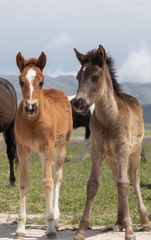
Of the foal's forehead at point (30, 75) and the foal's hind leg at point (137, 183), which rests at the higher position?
the foal's forehead at point (30, 75)

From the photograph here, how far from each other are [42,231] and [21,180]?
2.97 ft

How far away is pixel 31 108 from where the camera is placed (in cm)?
517

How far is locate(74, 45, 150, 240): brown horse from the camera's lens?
17.0 feet

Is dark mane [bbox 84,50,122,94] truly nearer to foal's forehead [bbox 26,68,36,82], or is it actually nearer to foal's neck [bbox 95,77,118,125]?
foal's neck [bbox 95,77,118,125]

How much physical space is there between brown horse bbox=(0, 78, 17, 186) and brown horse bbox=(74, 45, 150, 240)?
5.24 m

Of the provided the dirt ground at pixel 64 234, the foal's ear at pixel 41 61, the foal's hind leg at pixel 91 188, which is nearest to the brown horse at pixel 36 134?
the foal's ear at pixel 41 61

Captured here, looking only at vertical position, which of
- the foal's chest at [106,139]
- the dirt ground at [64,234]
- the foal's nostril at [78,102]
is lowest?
the dirt ground at [64,234]

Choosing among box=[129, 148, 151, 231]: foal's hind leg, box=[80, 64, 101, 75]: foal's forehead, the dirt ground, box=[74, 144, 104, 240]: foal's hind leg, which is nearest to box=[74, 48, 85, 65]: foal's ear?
box=[80, 64, 101, 75]: foal's forehead

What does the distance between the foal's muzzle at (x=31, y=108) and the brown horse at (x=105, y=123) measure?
0.55 metres

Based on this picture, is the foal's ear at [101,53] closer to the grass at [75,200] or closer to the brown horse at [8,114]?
the grass at [75,200]

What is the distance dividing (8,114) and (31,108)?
553 centimetres

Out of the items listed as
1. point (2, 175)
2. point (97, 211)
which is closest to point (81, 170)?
point (2, 175)

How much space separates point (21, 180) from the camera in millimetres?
5660

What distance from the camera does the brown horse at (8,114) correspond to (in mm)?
10539
